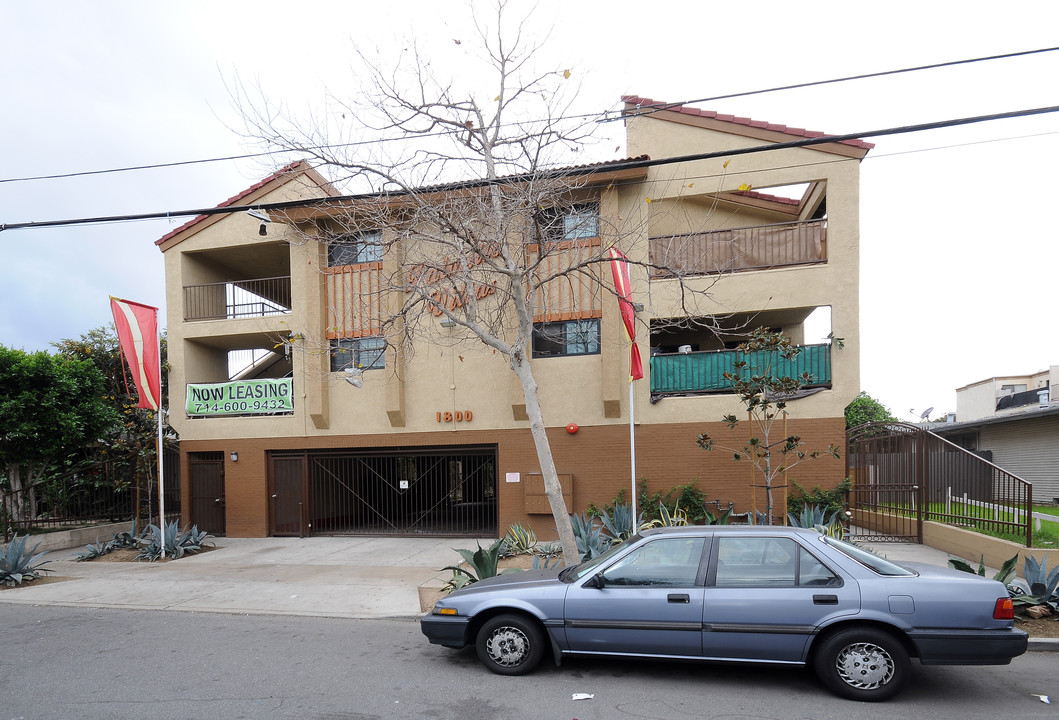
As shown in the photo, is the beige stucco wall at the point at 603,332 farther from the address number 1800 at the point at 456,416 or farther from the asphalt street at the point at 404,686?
the asphalt street at the point at 404,686

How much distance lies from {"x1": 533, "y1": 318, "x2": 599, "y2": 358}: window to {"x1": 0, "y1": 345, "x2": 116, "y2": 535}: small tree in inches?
399

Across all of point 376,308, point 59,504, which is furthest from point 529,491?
point 59,504

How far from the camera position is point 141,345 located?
12.6 metres

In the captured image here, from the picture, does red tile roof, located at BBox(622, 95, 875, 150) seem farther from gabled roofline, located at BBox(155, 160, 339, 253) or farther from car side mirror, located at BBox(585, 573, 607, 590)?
car side mirror, located at BBox(585, 573, 607, 590)

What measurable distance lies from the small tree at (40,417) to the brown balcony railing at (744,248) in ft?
42.1

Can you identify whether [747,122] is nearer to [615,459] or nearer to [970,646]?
[615,459]

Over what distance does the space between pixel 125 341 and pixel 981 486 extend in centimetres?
1526

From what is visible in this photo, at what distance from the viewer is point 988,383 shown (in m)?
43.2

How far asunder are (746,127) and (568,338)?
218 inches

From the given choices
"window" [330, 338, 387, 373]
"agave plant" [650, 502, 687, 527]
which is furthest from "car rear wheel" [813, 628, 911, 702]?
"window" [330, 338, 387, 373]

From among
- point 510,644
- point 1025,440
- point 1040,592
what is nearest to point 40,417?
point 510,644

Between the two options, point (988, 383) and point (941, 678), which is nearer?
point (941, 678)

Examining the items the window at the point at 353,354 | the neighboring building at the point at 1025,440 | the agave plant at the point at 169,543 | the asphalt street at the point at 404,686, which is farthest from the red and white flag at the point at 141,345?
the neighboring building at the point at 1025,440

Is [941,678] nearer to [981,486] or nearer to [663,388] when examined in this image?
[981,486]
